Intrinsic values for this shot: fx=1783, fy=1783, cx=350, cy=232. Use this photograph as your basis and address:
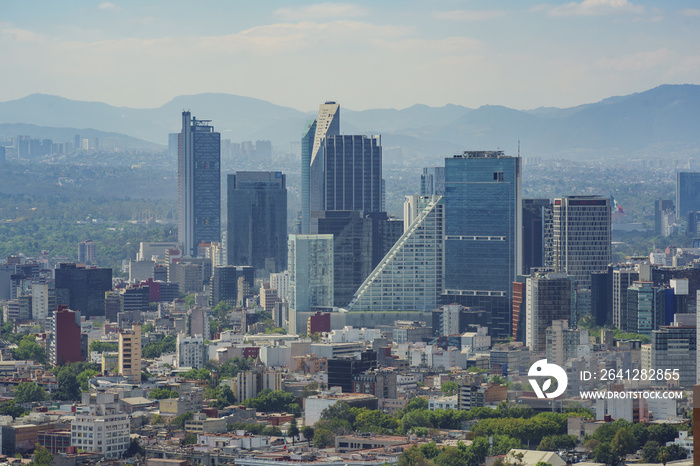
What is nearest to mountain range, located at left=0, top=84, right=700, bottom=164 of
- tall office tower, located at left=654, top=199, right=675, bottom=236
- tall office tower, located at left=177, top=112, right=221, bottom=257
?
tall office tower, located at left=654, top=199, right=675, bottom=236

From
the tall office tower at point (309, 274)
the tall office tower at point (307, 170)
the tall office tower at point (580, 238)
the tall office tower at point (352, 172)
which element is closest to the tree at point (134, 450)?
the tall office tower at point (309, 274)

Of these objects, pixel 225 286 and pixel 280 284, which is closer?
pixel 225 286

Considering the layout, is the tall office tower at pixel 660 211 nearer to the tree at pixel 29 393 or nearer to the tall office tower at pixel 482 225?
the tall office tower at pixel 482 225

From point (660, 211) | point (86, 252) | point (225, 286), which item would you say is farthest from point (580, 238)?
point (660, 211)

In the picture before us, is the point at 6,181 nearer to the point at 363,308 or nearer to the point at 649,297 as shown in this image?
the point at 363,308

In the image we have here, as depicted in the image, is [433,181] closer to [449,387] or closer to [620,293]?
[620,293]

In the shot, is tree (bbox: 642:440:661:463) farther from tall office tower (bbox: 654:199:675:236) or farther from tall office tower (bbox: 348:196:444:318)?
tall office tower (bbox: 654:199:675:236)
